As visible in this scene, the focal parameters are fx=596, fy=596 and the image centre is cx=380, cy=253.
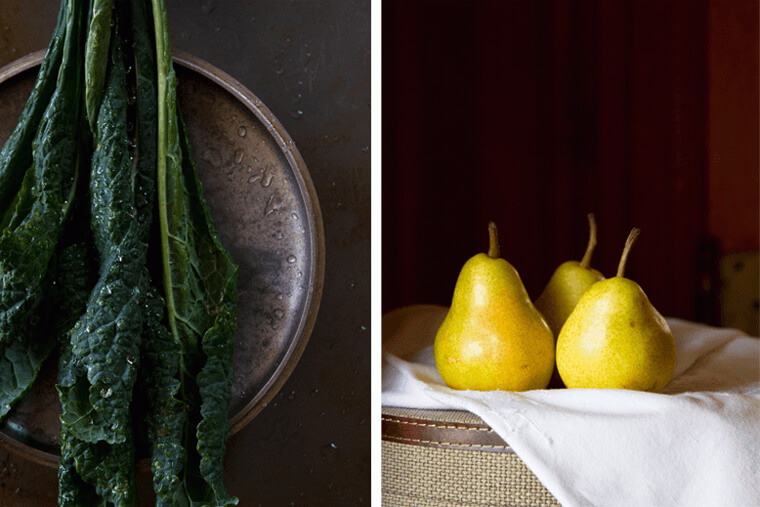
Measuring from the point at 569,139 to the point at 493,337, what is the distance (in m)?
0.58

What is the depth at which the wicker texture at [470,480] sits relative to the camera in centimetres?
42

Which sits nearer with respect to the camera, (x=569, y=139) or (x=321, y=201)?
(x=321, y=201)

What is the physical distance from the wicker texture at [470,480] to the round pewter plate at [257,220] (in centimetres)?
13

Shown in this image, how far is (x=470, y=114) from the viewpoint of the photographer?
32.3 inches

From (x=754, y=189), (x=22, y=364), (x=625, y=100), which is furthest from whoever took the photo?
(x=754, y=189)

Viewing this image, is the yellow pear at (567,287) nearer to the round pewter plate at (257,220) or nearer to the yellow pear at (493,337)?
the yellow pear at (493,337)

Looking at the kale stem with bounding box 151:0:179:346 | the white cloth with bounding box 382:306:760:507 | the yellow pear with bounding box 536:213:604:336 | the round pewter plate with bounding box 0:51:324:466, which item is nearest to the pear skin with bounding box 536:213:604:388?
the yellow pear with bounding box 536:213:604:336

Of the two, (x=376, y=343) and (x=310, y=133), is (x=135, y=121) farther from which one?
(x=376, y=343)

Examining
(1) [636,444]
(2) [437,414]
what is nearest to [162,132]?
(2) [437,414]

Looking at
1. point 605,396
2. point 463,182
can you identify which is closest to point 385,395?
point 605,396

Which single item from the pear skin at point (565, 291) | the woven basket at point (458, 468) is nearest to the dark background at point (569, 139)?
the pear skin at point (565, 291)

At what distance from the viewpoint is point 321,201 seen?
49cm

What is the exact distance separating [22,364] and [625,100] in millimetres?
998

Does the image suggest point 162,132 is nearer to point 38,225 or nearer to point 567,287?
point 38,225
